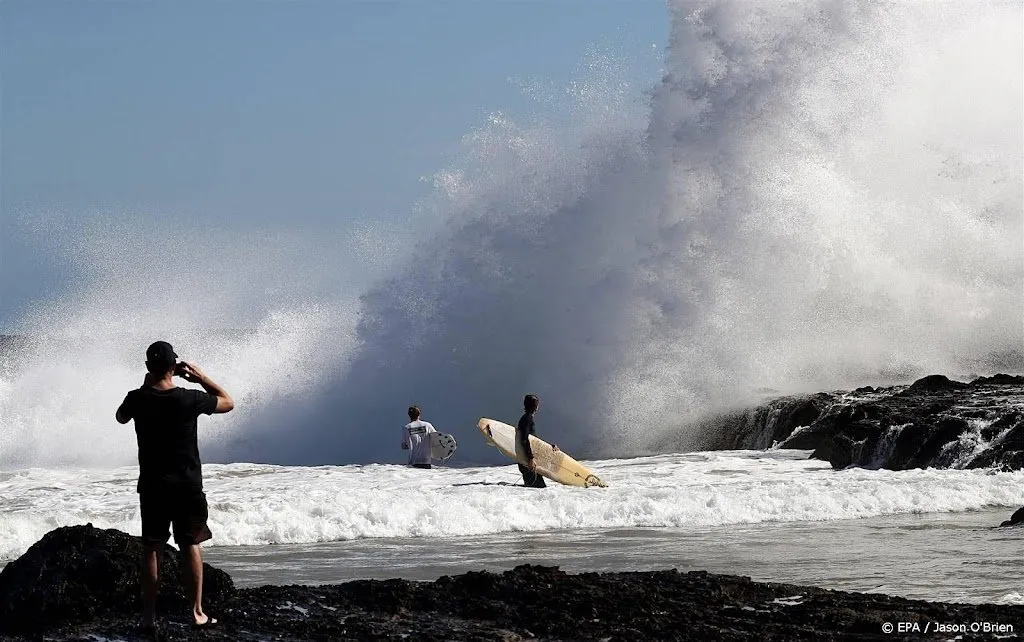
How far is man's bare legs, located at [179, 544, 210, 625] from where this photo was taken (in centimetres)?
536

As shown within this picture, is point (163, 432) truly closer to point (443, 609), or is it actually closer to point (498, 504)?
point (443, 609)

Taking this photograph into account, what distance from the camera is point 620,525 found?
11469 mm

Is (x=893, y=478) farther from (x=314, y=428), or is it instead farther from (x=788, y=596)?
(x=314, y=428)

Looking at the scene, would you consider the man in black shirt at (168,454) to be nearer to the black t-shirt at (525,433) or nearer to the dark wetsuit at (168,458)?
the dark wetsuit at (168,458)

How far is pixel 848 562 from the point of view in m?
8.38

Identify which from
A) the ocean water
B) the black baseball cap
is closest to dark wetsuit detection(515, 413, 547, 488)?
the ocean water

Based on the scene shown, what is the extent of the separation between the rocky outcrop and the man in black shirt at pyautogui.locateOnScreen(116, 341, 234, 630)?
1232cm

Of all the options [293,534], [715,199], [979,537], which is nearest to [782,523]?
[979,537]

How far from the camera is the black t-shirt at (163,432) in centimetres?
525

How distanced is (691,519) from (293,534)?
12.3ft

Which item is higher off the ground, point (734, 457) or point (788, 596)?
point (734, 457)

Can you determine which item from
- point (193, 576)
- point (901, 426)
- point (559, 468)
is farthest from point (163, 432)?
point (901, 426)

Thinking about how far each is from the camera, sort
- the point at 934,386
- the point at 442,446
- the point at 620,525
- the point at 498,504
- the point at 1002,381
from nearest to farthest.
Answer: the point at 620,525
the point at 498,504
the point at 442,446
the point at 934,386
the point at 1002,381

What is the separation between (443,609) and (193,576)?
1.34 metres
